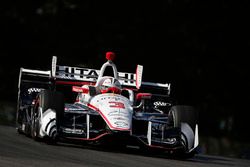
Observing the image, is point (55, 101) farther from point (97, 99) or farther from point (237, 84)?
point (237, 84)

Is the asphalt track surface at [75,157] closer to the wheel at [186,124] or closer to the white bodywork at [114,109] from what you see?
the wheel at [186,124]

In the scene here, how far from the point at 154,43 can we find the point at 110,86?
24.2m

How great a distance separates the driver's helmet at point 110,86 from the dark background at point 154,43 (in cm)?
2168

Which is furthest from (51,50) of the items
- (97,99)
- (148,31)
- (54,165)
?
(54,165)

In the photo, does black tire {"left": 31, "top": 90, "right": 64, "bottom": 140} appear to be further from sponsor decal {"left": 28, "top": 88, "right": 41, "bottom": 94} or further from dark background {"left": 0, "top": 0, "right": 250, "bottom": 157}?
dark background {"left": 0, "top": 0, "right": 250, "bottom": 157}

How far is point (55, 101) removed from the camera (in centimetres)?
1434

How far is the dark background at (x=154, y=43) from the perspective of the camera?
38469 mm

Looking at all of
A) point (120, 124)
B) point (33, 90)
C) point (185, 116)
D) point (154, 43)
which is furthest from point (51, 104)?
point (154, 43)

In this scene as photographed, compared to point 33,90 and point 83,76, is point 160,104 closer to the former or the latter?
point 83,76

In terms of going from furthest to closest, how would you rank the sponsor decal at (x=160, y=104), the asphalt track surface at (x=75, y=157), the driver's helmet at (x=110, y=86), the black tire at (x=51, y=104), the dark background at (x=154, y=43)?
the dark background at (x=154, y=43) → the sponsor decal at (x=160, y=104) → the driver's helmet at (x=110, y=86) → the black tire at (x=51, y=104) → the asphalt track surface at (x=75, y=157)

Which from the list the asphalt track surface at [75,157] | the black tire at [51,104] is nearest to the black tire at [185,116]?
the asphalt track surface at [75,157]

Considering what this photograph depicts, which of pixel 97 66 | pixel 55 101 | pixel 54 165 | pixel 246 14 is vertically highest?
pixel 246 14

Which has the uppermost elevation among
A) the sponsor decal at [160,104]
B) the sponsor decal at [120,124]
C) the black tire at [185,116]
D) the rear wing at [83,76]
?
the rear wing at [83,76]

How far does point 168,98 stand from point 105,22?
23.0 meters
